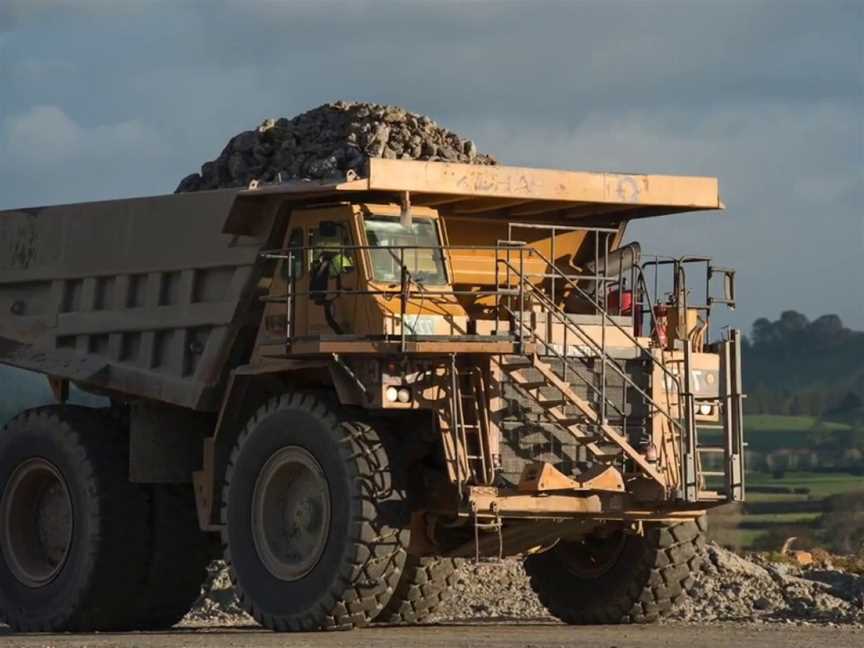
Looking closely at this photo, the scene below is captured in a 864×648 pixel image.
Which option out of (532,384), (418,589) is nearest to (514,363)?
(532,384)

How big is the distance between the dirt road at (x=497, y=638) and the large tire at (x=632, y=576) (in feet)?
1.78

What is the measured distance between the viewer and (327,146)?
71.2ft

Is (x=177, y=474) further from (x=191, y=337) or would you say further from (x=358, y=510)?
(x=358, y=510)

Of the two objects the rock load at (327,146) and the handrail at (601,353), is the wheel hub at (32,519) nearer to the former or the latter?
the rock load at (327,146)

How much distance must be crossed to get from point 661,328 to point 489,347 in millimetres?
2338

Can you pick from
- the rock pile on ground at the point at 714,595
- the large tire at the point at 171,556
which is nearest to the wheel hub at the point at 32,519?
the large tire at the point at 171,556

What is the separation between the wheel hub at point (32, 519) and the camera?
22.2 m

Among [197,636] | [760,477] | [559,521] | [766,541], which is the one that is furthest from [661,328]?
[760,477]

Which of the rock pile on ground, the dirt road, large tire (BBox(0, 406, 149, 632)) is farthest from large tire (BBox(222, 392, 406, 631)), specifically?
the rock pile on ground

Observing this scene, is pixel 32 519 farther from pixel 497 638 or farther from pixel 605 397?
pixel 605 397

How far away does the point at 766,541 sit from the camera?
131 feet

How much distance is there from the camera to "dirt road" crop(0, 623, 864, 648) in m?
17.2

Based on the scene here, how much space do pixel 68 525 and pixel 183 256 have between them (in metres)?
2.87

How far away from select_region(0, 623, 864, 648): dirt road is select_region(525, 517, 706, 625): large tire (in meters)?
0.54
